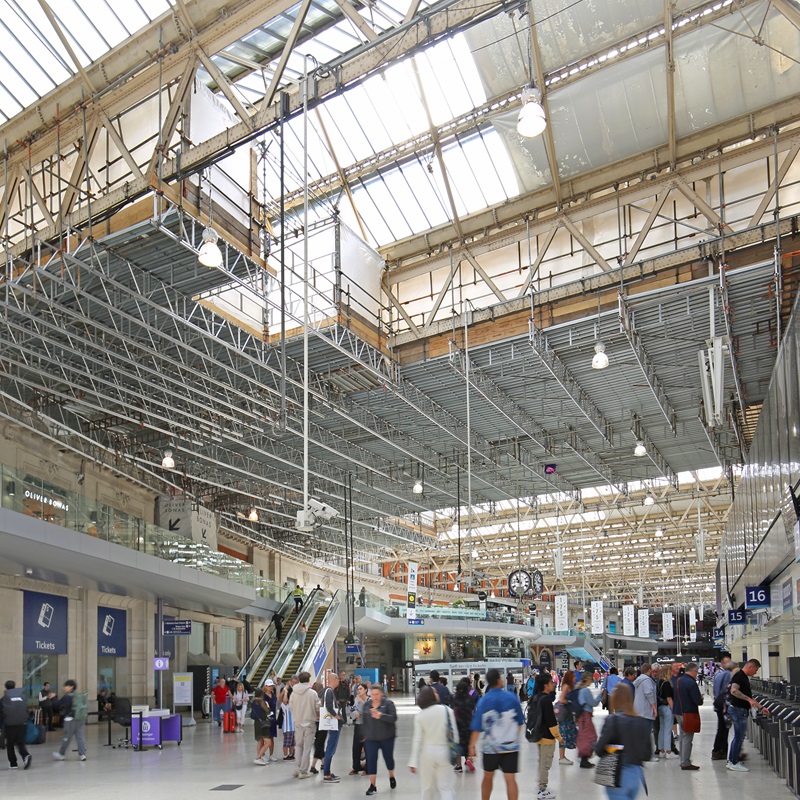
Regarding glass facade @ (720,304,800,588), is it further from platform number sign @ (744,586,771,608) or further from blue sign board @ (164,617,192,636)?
blue sign board @ (164,617,192,636)

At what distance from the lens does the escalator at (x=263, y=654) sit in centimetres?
2905

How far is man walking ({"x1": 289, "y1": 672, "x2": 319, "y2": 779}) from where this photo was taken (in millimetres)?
13102

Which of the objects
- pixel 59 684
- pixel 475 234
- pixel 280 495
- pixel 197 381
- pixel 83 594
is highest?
pixel 475 234

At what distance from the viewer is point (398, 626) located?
3966 centimetres

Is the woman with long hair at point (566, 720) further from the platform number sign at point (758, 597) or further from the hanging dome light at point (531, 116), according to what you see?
the hanging dome light at point (531, 116)

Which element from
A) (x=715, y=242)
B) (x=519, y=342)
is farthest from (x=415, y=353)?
(x=715, y=242)

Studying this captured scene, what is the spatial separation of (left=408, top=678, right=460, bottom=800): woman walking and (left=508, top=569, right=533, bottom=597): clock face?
18971mm

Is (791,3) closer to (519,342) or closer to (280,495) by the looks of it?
(519,342)

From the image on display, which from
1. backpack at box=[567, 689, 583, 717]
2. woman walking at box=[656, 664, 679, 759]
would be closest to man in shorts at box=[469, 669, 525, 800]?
backpack at box=[567, 689, 583, 717]

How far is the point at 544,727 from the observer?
11055mm

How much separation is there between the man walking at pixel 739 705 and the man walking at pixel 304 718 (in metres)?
6.24

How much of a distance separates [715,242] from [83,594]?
2246 centimetres

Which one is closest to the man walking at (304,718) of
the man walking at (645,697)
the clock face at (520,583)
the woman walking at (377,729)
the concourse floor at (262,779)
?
the concourse floor at (262,779)

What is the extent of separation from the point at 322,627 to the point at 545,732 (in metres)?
21.6
